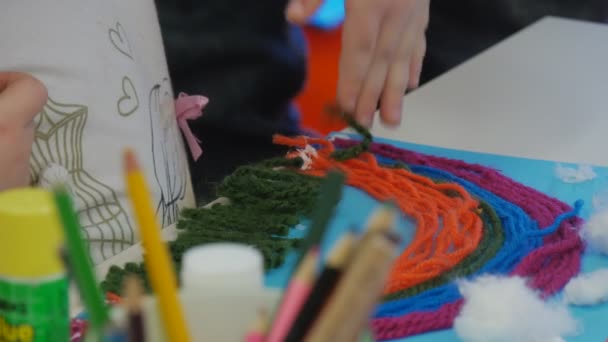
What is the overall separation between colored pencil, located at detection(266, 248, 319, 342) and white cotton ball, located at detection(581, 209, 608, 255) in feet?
1.40

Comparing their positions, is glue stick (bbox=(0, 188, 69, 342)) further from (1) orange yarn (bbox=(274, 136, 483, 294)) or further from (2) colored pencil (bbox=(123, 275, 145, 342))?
(1) orange yarn (bbox=(274, 136, 483, 294))

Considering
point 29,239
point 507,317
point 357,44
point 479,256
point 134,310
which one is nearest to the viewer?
point 134,310

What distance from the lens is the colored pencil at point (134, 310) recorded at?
250 millimetres

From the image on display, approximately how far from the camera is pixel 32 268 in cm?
37

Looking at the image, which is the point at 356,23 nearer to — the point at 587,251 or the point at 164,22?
the point at 587,251

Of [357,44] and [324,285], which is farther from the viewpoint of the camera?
[357,44]

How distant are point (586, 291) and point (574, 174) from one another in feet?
0.71

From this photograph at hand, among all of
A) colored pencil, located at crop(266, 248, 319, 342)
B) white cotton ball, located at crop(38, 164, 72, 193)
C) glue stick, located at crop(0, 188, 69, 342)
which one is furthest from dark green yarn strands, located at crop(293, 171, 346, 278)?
white cotton ball, located at crop(38, 164, 72, 193)

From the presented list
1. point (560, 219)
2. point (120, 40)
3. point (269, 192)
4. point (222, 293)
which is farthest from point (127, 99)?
point (222, 293)

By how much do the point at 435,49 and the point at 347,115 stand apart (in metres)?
0.57

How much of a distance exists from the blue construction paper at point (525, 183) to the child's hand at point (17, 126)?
20cm

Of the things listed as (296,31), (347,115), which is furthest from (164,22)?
(347,115)

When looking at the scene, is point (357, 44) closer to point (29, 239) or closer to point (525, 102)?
point (525, 102)

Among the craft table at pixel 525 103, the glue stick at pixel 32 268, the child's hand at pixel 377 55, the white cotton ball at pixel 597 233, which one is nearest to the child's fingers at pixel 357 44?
the child's hand at pixel 377 55
